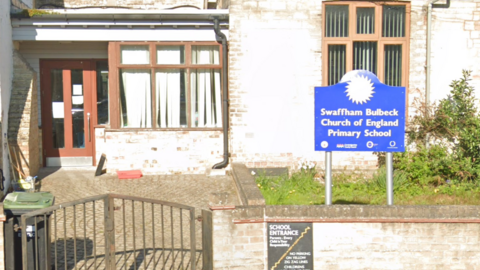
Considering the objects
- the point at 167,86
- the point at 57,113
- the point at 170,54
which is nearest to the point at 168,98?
the point at 167,86

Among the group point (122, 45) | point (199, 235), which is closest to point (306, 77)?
point (122, 45)

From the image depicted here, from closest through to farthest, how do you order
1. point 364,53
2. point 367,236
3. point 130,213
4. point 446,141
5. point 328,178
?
point 367,236, point 328,178, point 130,213, point 446,141, point 364,53

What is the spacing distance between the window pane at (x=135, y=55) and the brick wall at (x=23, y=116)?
1963mm

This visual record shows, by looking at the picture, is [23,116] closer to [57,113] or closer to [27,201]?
[57,113]

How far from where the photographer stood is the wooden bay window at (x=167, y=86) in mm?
13922

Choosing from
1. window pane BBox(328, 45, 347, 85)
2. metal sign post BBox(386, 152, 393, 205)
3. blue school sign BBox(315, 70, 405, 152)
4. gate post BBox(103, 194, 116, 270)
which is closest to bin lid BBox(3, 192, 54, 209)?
gate post BBox(103, 194, 116, 270)

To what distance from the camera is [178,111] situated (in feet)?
46.7

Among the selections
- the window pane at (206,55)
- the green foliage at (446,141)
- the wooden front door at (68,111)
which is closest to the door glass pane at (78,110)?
the wooden front door at (68,111)

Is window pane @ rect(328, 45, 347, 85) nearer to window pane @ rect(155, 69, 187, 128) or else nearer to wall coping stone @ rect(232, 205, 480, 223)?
window pane @ rect(155, 69, 187, 128)

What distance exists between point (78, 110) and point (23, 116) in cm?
196

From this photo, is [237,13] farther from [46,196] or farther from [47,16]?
[46,196]

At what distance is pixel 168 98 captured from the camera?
560 inches

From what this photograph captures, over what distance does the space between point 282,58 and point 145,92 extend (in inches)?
126

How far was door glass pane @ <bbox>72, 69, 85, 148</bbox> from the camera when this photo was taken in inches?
586
